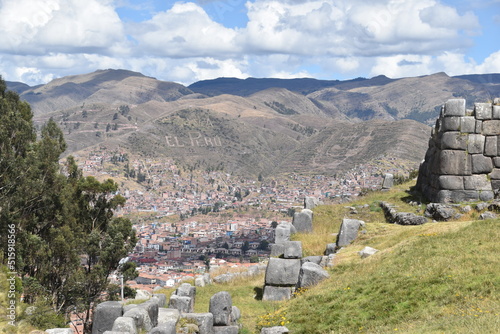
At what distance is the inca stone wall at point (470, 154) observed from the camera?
24828mm

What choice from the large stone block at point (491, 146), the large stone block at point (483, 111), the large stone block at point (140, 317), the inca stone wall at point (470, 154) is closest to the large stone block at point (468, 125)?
the inca stone wall at point (470, 154)

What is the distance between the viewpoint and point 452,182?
25.1 m

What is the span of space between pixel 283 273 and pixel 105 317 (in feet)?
24.7

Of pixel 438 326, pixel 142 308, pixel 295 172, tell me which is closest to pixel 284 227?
pixel 142 308

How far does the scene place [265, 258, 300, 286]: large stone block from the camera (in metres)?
18.8

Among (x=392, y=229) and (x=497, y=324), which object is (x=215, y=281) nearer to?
(x=392, y=229)

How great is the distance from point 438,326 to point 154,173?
180015 mm

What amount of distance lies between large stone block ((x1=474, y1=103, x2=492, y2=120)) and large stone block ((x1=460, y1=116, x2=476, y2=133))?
0.34 metres

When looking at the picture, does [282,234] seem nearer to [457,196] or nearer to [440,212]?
[440,212]

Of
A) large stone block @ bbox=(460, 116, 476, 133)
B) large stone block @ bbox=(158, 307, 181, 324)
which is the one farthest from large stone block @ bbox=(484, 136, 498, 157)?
large stone block @ bbox=(158, 307, 181, 324)

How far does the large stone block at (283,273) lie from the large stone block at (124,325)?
7.61 metres

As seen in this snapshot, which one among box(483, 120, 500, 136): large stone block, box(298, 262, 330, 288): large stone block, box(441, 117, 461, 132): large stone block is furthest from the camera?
box(441, 117, 461, 132): large stone block

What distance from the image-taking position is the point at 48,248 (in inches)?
843

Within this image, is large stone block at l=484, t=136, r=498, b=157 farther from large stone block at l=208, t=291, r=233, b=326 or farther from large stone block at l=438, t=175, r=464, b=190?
large stone block at l=208, t=291, r=233, b=326
